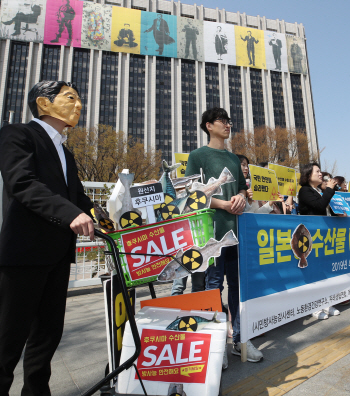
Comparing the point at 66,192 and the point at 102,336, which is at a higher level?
the point at 66,192

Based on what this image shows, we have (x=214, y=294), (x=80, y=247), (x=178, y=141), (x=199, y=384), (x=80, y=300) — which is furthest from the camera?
(x=178, y=141)

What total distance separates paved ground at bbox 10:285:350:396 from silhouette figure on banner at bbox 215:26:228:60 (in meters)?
62.1

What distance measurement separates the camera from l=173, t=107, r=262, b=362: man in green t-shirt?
6.74ft

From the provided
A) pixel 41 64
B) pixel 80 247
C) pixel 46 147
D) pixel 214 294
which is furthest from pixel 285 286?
pixel 41 64

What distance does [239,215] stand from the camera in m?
2.18

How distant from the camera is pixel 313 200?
306 centimetres

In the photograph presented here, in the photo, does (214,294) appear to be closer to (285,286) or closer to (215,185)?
(215,185)

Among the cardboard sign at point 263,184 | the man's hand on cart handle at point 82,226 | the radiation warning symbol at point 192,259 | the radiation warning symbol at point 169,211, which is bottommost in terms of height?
the radiation warning symbol at point 192,259

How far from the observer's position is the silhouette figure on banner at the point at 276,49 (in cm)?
5494

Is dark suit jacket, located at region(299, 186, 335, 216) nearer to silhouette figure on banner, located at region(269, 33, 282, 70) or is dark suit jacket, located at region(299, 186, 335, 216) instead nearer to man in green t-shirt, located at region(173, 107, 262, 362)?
man in green t-shirt, located at region(173, 107, 262, 362)

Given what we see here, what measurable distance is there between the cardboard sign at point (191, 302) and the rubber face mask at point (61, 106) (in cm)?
127

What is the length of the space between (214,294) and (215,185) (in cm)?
75

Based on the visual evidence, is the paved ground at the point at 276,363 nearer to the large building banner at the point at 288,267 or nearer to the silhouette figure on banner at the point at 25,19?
the large building banner at the point at 288,267

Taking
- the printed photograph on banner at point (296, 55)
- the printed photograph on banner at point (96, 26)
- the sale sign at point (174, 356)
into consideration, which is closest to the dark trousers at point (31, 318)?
the sale sign at point (174, 356)
